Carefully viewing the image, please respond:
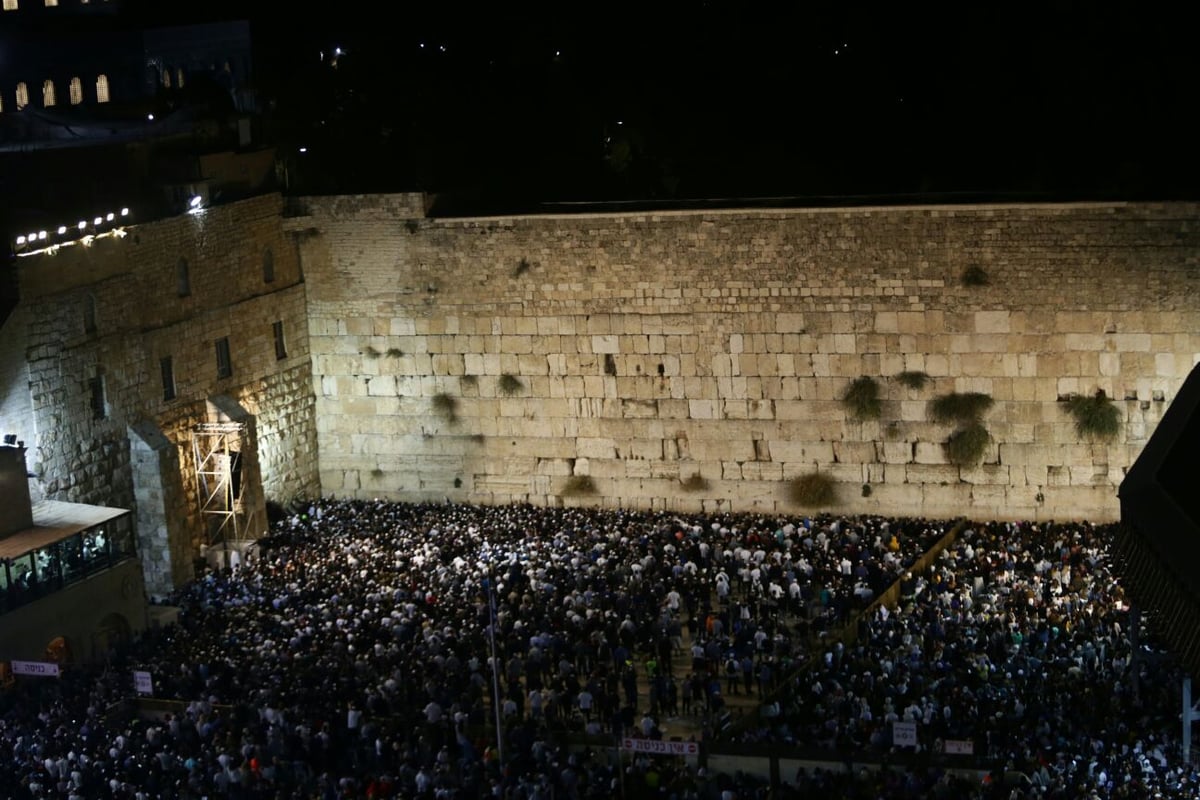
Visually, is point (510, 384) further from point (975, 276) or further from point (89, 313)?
point (975, 276)

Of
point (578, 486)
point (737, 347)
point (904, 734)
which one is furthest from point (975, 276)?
point (904, 734)

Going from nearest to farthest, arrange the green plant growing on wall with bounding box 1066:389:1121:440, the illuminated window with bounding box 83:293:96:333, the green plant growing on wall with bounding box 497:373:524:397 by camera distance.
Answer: the illuminated window with bounding box 83:293:96:333 < the green plant growing on wall with bounding box 1066:389:1121:440 < the green plant growing on wall with bounding box 497:373:524:397

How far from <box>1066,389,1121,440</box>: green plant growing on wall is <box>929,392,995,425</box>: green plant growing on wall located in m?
1.39

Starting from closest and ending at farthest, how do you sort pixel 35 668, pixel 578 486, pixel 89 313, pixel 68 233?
1. pixel 35 668
2. pixel 68 233
3. pixel 89 313
4. pixel 578 486

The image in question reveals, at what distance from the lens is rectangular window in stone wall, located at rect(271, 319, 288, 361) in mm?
31547

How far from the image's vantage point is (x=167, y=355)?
94.2 ft

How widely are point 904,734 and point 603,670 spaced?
4.79m

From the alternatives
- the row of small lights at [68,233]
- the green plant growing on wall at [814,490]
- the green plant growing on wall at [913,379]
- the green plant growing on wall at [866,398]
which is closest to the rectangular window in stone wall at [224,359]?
the row of small lights at [68,233]

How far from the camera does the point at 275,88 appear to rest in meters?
46.8

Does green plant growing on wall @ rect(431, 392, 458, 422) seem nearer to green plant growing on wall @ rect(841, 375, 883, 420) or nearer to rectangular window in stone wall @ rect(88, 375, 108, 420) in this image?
rectangular window in stone wall @ rect(88, 375, 108, 420)

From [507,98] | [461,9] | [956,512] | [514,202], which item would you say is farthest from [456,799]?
[461,9]

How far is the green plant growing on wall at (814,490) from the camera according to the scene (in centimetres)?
2936

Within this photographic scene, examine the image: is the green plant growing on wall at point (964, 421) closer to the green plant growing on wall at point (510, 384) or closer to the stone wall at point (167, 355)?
the green plant growing on wall at point (510, 384)

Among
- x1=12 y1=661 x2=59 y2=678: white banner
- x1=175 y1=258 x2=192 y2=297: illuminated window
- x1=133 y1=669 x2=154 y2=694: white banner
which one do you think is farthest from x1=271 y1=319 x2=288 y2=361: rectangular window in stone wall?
x1=133 y1=669 x2=154 y2=694: white banner
